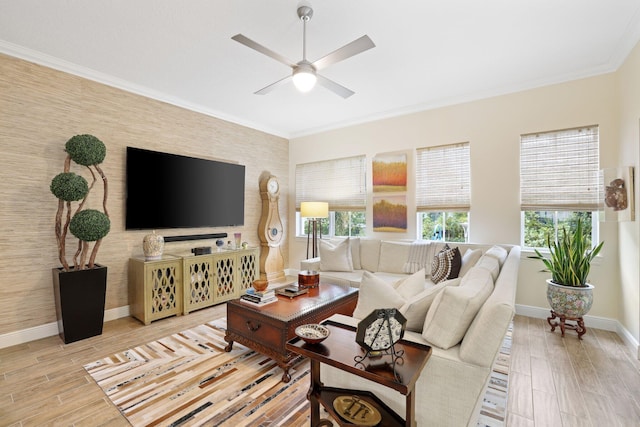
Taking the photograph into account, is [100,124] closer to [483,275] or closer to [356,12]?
[356,12]

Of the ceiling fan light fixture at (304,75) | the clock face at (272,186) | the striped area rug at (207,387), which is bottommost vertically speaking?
the striped area rug at (207,387)

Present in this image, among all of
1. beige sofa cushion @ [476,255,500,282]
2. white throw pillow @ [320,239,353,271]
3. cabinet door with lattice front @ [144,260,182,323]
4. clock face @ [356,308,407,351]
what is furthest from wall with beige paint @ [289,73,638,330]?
clock face @ [356,308,407,351]

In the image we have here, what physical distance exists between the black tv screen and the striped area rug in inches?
66.5

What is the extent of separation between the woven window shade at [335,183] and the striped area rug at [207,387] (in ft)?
9.76

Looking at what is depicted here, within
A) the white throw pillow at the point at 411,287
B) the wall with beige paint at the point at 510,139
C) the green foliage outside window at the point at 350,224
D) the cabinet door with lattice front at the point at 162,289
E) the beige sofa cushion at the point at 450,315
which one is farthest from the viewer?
the green foliage outside window at the point at 350,224

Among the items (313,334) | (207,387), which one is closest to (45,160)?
(207,387)

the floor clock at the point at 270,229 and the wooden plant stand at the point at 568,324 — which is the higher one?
the floor clock at the point at 270,229

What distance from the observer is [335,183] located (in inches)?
206

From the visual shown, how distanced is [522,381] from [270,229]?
3925 millimetres

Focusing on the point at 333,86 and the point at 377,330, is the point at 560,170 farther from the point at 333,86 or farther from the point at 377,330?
the point at 377,330

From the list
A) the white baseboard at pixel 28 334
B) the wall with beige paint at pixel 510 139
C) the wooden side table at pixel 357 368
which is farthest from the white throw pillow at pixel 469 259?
the white baseboard at pixel 28 334

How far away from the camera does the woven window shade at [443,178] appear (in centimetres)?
400

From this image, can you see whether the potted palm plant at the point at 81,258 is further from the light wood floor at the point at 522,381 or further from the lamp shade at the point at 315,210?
the lamp shade at the point at 315,210

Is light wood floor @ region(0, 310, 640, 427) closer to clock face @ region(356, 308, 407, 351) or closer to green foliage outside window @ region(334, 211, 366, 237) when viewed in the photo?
clock face @ region(356, 308, 407, 351)
